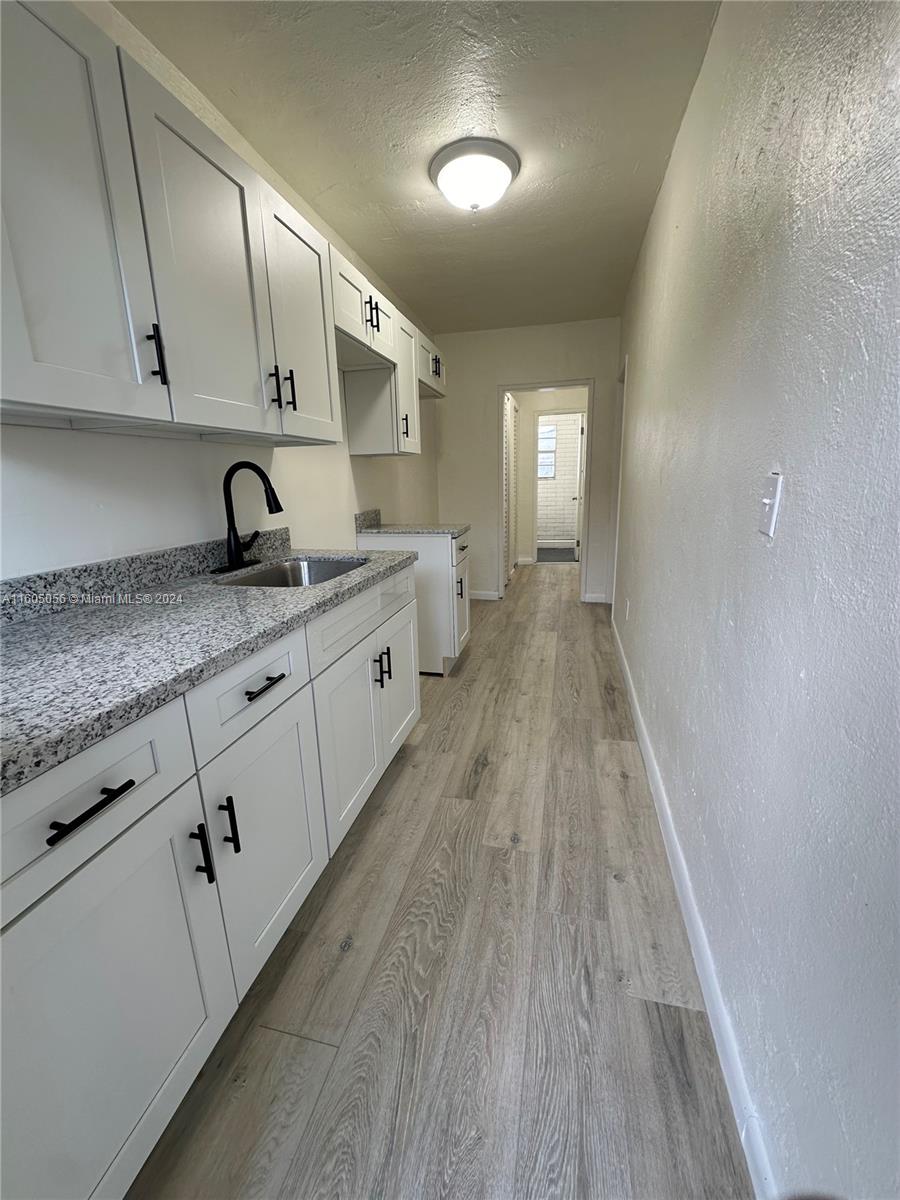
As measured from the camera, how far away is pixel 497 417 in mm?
4566

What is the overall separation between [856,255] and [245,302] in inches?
57.1

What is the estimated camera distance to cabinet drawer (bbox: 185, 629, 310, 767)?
0.89 meters

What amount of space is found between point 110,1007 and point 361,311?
243 centimetres

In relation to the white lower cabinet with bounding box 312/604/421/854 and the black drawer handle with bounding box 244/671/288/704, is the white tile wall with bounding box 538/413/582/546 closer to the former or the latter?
the white lower cabinet with bounding box 312/604/421/854

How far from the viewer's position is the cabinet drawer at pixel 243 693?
2.93 ft

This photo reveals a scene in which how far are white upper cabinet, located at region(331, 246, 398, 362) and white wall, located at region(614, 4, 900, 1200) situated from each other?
134 cm

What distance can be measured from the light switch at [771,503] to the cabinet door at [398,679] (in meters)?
1.25

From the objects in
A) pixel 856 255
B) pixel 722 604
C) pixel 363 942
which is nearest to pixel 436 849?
pixel 363 942

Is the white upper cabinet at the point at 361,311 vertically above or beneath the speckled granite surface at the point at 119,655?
above

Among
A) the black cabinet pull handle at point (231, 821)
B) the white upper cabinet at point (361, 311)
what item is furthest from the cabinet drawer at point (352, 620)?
Result: the white upper cabinet at point (361, 311)

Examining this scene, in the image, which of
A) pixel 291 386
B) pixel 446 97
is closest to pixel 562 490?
pixel 446 97

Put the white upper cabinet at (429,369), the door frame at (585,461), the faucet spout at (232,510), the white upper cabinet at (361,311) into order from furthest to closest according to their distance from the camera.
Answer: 1. the door frame at (585,461)
2. the white upper cabinet at (429,369)
3. the white upper cabinet at (361,311)
4. the faucet spout at (232,510)

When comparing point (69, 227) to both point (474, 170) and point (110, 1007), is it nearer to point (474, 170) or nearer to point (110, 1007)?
point (110, 1007)

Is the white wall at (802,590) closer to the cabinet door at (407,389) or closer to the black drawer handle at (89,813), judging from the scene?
the black drawer handle at (89,813)
